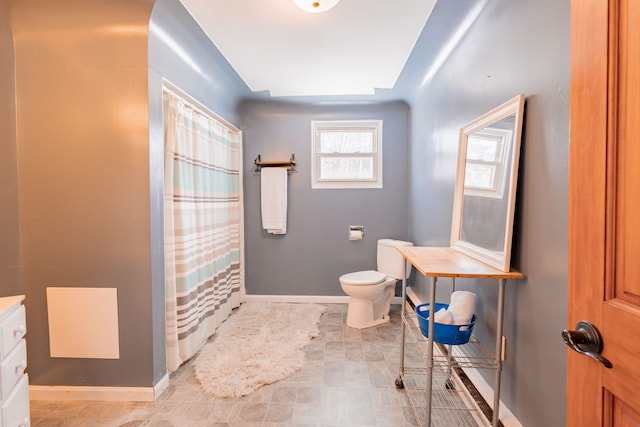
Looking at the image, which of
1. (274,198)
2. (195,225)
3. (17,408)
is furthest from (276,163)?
(17,408)

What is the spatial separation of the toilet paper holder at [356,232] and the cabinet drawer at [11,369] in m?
2.71

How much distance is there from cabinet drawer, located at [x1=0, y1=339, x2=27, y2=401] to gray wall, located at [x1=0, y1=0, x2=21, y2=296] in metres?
0.65

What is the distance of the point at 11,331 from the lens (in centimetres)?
126

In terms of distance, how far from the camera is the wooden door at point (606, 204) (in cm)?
58

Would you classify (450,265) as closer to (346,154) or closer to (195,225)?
(195,225)

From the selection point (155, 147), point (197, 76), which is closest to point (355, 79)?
point (197, 76)

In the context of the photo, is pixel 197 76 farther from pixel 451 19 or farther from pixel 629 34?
pixel 629 34

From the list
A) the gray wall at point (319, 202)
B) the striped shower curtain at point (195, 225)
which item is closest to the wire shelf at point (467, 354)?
the gray wall at point (319, 202)

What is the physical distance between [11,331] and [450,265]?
2035 mm

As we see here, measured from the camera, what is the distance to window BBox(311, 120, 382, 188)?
3.42 m

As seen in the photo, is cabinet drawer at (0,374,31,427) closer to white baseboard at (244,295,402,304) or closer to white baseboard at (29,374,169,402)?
white baseboard at (29,374,169,402)

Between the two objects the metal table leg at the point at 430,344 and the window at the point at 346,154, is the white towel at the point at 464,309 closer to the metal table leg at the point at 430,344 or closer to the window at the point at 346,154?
the metal table leg at the point at 430,344

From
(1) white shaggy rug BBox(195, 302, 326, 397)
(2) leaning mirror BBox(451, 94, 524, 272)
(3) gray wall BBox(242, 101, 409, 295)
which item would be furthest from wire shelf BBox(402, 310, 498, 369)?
(3) gray wall BBox(242, 101, 409, 295)

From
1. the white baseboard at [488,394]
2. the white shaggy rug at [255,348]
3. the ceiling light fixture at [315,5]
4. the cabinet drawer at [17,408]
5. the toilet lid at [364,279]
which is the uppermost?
the ceiling light fixture at [315,5]
